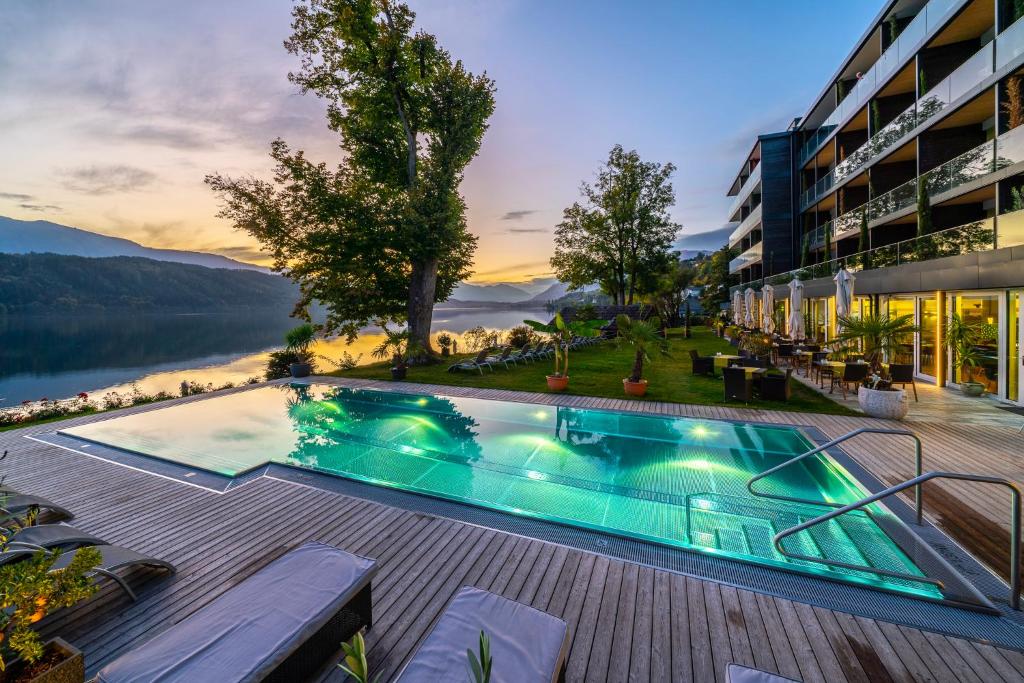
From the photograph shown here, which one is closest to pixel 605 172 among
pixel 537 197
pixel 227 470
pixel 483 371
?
pixel 537 197

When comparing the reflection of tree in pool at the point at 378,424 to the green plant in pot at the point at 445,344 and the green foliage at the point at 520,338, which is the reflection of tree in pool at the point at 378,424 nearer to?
the green plant in pot at the point at 445,344

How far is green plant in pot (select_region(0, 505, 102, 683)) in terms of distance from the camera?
1902mm

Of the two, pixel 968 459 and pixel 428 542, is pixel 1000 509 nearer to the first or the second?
pixel 968 459

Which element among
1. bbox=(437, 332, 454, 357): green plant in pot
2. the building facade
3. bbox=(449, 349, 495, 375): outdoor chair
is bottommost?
bbox=(449, 349, 495, 375): outdoor chair

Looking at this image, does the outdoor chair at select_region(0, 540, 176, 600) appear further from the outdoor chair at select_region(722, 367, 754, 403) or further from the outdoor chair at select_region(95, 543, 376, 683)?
the outdoor chair at select_region(722, 367, 754, 403)

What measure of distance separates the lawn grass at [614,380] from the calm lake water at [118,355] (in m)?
6.08

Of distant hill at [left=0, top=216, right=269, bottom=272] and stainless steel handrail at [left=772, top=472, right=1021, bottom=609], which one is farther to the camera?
distant hill at [left=0, top=216, right=269, bottom=272]

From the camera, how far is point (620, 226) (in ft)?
115

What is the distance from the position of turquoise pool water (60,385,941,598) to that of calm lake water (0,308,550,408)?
7.63 m

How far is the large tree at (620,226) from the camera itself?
1362 inches

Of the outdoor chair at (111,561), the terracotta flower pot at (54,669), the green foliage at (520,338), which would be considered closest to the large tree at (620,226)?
the green foliage at (520,338)

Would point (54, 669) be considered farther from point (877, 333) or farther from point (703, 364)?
point (703, 364)

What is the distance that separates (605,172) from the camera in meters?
35.2

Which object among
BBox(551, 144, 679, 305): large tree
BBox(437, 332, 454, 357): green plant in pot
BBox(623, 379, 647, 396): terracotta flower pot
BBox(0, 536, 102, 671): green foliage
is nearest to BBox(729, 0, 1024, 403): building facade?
BBox(623, 379, 647, 396): terracotta flower pot
